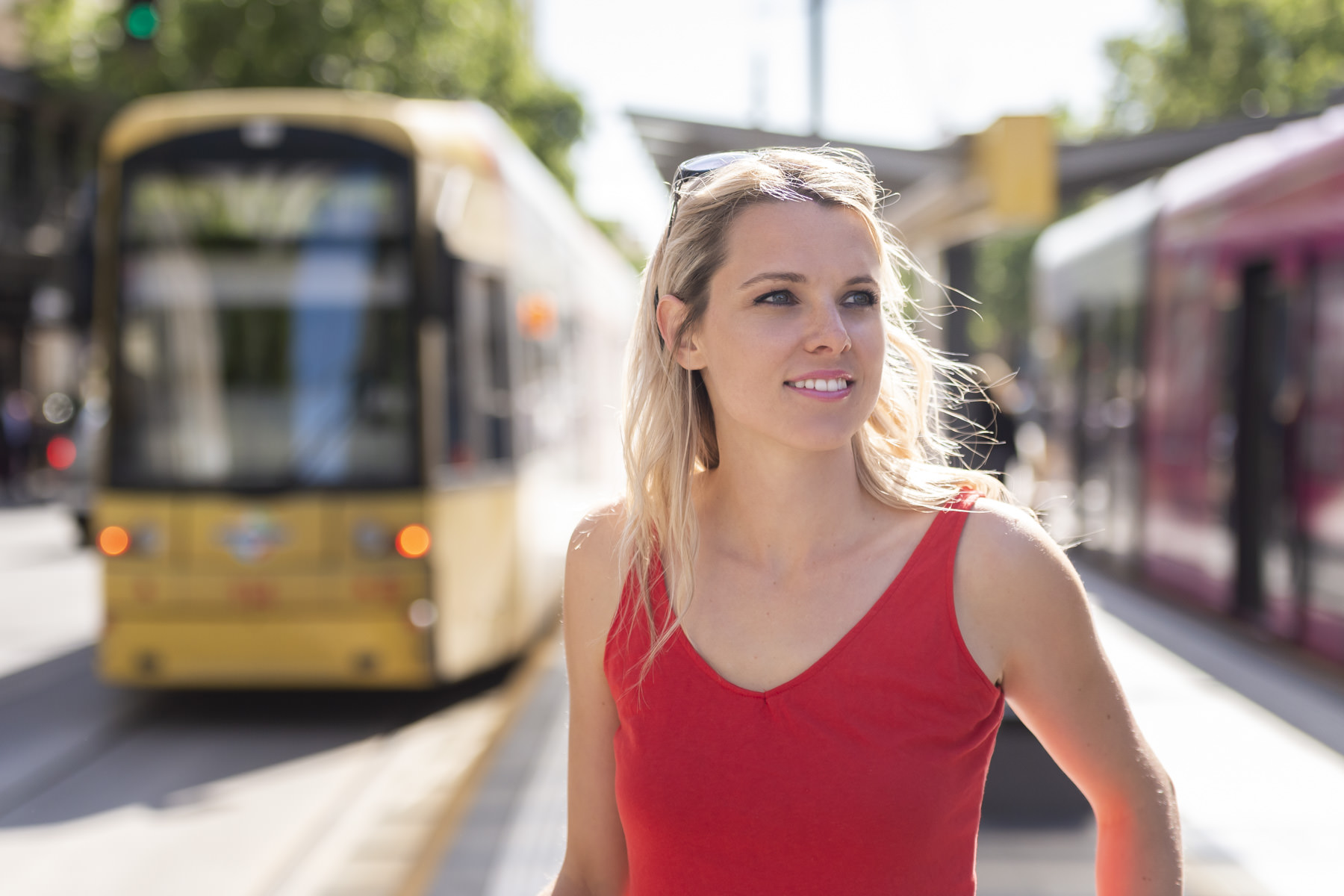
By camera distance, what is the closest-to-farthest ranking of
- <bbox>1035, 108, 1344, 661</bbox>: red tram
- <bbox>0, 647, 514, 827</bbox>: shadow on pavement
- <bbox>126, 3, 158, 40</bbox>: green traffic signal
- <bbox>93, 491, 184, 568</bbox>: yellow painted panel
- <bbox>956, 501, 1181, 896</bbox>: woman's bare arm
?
1. <bbox>956, 501, 1181, 896</bbox>: woman's bare arm
2. <bbox>0, 647, 514, 827</bbox>: shadow on pavement
3. <bbox>93, 491, 184, 568</bbox>: yellow painted panel
4. <bbox>1035, 108, 1344, 661</bbox>: red tram
5. <bbox>126, 3, 158, 40</bbox>: green traffic signal

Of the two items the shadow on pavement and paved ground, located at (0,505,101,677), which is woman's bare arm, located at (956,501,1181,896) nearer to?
the shadow on pavement

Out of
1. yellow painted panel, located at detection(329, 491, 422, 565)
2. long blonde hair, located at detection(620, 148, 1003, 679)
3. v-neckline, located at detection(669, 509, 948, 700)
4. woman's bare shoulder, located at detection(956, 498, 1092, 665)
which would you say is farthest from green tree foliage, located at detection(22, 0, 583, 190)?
woman's bare shoulder, located at detection(956, 498, 1092, 665)

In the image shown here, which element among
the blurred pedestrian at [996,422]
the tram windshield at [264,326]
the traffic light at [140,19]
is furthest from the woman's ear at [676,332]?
the traffic light at [140,19]

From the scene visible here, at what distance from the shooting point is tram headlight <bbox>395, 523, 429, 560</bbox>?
23.2ft

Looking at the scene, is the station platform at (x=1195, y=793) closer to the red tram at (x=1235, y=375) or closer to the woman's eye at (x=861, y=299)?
the red tram at (x=1235, y=375)

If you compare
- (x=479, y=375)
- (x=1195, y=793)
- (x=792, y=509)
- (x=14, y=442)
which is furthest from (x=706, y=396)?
(x=14, y=442)

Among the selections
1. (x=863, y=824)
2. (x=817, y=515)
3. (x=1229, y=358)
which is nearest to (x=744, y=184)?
(x=817, y=515)

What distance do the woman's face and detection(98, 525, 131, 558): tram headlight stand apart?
A: 19.9ft

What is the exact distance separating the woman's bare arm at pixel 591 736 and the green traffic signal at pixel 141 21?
7779 mm

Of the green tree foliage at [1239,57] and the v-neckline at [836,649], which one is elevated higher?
the green tree foliage at [1239,57]

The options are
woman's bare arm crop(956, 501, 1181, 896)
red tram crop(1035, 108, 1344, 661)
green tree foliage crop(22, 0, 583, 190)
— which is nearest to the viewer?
woman's bare arm crop(956, 501, 1181, 896)

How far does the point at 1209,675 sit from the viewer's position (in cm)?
790

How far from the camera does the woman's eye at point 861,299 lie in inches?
72.1

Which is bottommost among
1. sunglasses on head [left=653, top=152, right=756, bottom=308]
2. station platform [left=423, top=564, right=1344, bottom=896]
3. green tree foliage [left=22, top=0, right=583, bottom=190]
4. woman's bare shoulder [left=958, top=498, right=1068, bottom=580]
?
station platform [left=423, top=564, right=1344, bottom=896]
